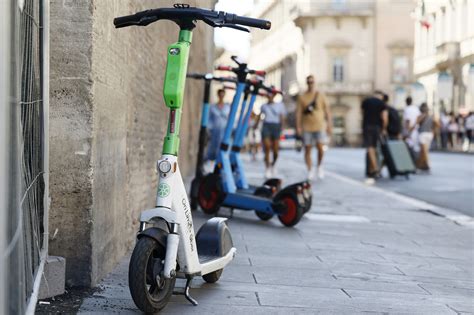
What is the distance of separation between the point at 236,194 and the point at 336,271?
10.0 feet

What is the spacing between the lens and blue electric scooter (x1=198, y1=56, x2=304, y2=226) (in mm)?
8633

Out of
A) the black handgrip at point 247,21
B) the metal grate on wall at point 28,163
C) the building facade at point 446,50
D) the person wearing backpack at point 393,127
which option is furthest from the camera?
the building facade at point 446,50

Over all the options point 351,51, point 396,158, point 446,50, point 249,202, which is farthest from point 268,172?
point 351,51

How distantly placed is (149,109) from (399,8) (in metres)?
65.6

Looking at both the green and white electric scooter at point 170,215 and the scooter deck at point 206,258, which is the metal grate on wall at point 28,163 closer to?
the green and white electric scooter at point 170,215

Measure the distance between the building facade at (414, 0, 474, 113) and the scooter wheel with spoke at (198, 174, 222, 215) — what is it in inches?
1474

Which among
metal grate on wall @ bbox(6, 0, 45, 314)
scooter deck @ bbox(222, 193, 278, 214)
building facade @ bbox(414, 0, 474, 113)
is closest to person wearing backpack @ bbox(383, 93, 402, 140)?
scooter deck @ bbox(222, 193, 278, 214)

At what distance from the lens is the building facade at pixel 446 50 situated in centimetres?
5166

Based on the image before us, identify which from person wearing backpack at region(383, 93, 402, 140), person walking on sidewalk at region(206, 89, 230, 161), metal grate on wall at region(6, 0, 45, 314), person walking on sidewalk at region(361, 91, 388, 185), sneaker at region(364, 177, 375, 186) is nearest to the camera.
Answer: metal grate on wall at region(6, 0, 45, 314)

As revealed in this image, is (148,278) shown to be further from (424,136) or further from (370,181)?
(424,136)

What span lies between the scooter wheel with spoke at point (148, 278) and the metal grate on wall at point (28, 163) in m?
0.45

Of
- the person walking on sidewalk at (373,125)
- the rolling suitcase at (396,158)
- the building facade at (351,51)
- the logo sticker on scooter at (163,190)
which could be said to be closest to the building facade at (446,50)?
the building facade at (351,51)

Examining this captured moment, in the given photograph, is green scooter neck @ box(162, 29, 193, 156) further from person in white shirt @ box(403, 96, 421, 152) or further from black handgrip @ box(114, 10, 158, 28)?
person in white shirt @ box(403, 96, 421, 152)

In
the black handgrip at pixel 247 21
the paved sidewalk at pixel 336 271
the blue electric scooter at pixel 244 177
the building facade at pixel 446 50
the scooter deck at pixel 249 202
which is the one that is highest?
the building facade at pixel 446 50
